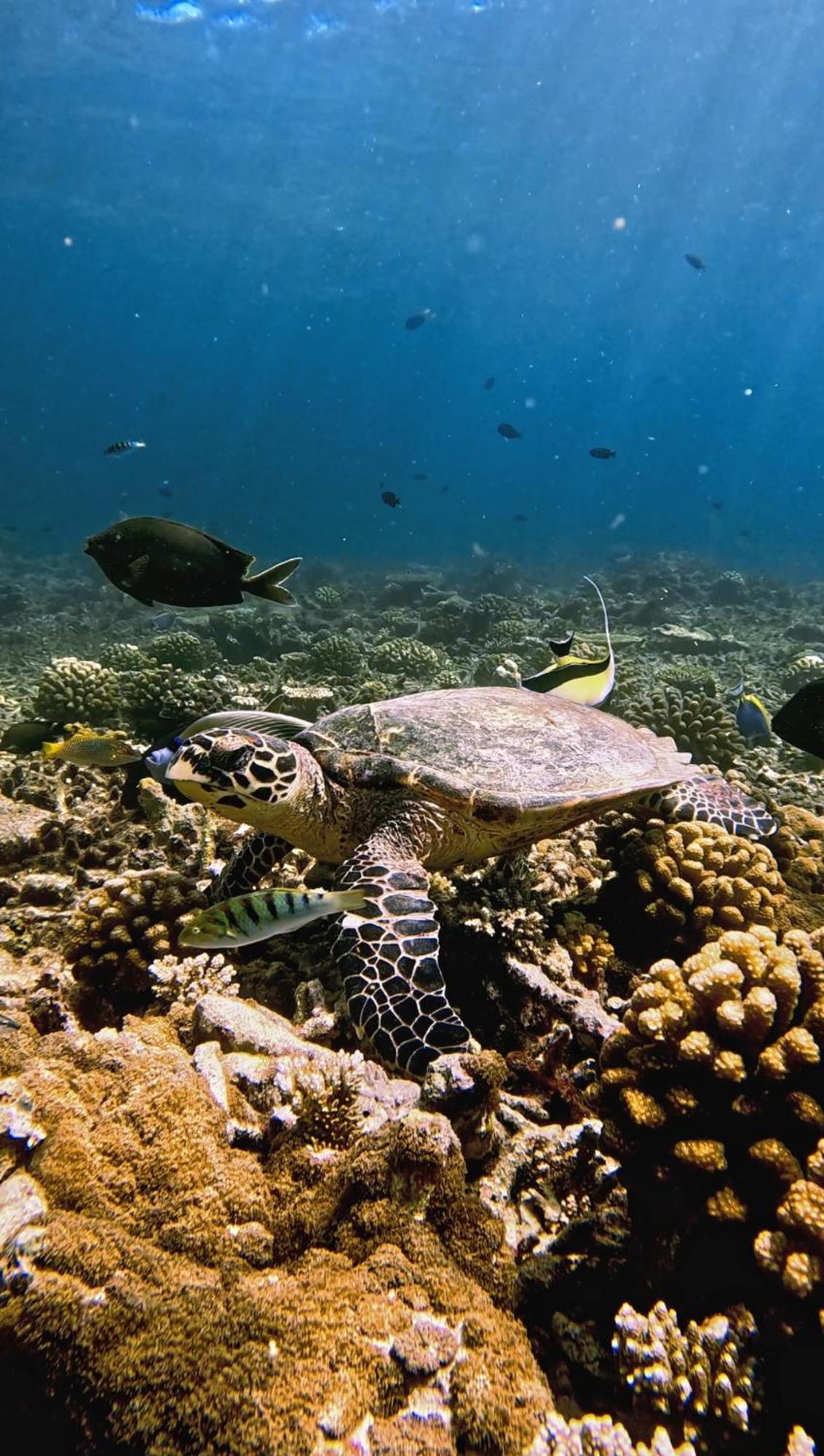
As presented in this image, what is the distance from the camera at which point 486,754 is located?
3.37 metres

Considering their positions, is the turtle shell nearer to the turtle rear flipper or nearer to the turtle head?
the turtle rear flipper

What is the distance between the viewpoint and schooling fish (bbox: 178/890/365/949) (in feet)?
7.00

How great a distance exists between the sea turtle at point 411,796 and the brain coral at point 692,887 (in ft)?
1.03

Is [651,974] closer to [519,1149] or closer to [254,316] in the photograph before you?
[519,1149]

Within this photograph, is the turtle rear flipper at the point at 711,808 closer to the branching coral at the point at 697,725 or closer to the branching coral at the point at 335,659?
the branching coral at the point at 697,725

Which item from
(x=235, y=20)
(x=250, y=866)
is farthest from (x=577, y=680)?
(x=235, y=20)

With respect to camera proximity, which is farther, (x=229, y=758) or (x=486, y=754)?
(x=486, y=754)

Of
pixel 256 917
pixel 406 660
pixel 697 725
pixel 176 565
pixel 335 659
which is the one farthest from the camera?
pixel 406 660

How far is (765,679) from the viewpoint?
11375 mm

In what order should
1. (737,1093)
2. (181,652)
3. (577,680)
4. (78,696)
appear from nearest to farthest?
(737,1093)
(577,680)
(78,696)
(181,652)

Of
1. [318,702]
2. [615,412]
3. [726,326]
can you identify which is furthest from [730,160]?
[615,412]

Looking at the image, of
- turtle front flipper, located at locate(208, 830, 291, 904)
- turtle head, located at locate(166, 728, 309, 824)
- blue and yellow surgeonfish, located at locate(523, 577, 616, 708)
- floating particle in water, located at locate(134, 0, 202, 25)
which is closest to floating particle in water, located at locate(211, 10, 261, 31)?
floating particle in water, located at locate(134, 0, 202, 25)

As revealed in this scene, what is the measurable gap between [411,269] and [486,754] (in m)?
82.0

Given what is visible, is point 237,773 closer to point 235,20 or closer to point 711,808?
point 711,808
